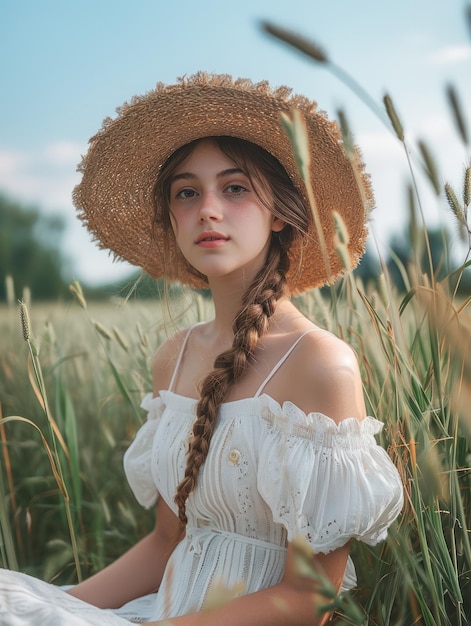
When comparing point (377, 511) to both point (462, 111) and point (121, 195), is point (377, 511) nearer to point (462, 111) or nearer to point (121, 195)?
point (462, 111)

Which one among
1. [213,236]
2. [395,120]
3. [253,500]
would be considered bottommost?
[253,500]

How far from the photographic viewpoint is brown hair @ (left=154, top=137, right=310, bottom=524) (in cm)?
138

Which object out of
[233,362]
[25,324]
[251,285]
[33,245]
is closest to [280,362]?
[233,362]

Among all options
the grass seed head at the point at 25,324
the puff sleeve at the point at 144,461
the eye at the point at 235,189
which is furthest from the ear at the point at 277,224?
the grass seed head at the point at 25,324

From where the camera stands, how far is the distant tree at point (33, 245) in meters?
30.5

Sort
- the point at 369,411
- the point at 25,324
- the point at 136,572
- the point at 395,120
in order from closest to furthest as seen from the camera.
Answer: the point at 395,120
the point at 25,324
the point at 369,411
the point at 136,572

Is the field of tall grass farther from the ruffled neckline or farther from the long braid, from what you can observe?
the long braid

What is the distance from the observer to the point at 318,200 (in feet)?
5.42

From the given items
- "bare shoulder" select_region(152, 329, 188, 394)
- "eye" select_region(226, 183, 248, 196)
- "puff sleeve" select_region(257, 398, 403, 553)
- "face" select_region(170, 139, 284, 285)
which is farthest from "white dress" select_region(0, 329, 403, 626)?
"eye" select_region(226, 183, 248, 196)

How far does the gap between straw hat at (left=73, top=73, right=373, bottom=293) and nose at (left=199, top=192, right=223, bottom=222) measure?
0.18 m

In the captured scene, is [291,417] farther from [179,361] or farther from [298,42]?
[298,42]

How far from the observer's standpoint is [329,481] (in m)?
1.21

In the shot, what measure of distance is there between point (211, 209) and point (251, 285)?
0.20 m

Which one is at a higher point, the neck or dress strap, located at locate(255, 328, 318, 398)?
the neck
